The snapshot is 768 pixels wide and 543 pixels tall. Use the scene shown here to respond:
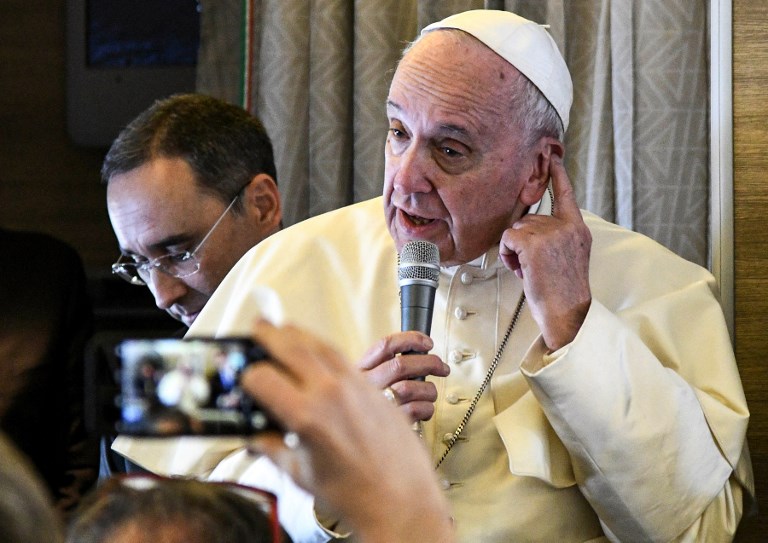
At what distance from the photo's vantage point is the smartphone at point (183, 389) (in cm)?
87

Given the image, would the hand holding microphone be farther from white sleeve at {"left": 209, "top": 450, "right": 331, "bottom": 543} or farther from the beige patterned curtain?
the beige patterned curtain

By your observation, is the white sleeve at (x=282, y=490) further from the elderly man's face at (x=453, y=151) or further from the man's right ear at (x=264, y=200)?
the man's right ear at (x=264, y=200)

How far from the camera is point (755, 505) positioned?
240 centimetres

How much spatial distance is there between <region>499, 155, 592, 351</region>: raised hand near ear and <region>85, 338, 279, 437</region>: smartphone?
1.33 metres

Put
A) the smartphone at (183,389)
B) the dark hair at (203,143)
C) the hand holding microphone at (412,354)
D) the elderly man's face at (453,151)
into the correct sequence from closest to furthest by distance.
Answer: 1. the smartphone at (183,389)
2. the hand holding microphone at (412,354)
3. the elderly man's face at (453,151)
4. the dark hair at (203,143)

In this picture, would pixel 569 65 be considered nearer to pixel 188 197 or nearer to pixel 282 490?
pixel 188 197

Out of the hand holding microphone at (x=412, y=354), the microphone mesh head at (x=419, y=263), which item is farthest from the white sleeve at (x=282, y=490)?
the microphone mesh head at (x=419, y=263)

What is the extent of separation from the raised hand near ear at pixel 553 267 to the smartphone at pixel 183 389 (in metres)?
1.33

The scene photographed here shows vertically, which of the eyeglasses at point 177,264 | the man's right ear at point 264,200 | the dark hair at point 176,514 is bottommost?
the eyeglasses at point 177,264

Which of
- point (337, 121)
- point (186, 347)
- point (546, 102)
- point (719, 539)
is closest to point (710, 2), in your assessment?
point (546, 102)

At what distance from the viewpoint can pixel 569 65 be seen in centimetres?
306

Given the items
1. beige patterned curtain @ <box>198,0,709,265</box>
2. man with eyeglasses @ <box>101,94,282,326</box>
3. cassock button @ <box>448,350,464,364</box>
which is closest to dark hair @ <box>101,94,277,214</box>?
man with eyeglasses @ <box>101,94,282,326</box>

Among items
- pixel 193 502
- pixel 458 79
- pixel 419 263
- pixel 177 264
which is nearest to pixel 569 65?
pixel 458 79

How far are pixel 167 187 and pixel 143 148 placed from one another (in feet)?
0.41
